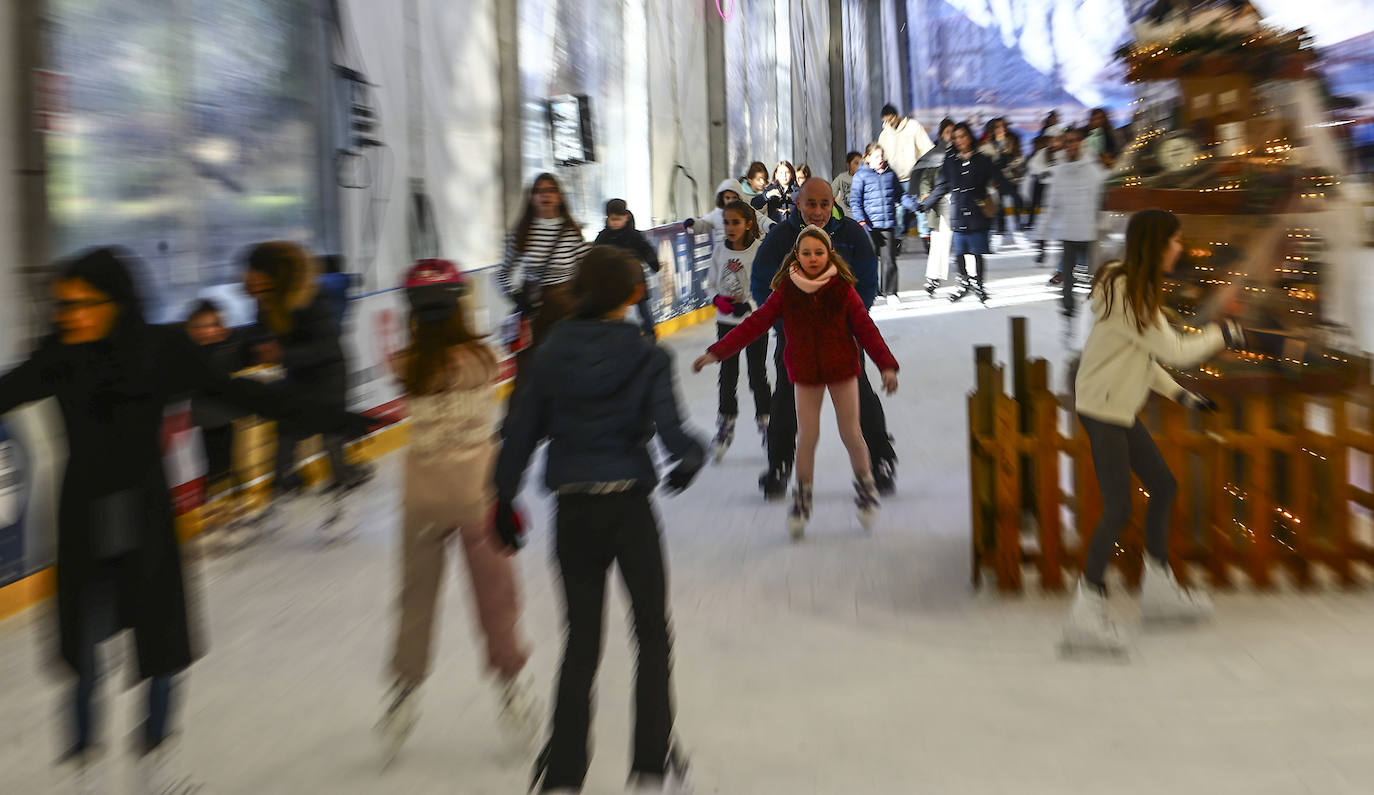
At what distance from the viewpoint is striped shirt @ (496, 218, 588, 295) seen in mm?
8250

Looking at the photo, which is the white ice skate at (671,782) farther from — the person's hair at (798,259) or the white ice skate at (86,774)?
the person's hair at (798,259)

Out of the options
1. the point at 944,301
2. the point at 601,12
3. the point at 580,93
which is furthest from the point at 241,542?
the point at 944,301

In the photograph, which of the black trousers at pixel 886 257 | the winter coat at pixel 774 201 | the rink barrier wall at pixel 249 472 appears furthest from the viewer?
the black trousers at pixel 886 257

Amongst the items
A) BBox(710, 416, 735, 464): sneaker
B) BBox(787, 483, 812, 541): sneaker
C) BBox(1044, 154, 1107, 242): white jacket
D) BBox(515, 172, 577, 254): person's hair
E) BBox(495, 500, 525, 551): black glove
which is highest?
BBox(1044, 154, 1107, 242): white jacket

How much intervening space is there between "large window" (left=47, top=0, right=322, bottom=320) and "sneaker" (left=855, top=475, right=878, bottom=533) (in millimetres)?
3221

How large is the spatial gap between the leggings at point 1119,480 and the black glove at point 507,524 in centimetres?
204

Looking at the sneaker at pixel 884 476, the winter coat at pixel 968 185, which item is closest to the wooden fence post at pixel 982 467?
the sneaker at pixel 884 476

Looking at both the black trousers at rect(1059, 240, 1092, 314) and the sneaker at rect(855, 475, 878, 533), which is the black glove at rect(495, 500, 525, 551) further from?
the black trousers at rect(1059, 240, 1092, 314)

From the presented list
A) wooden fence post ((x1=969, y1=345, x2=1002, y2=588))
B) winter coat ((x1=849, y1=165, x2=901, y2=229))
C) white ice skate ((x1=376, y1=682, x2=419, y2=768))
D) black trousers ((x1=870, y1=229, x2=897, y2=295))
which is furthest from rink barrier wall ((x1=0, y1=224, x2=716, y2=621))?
winter coat ((x1=849, y1=165, x2=901, y2=229))

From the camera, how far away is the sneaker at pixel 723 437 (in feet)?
27.8

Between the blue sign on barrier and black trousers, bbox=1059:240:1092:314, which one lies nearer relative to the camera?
the blue sign on barrier

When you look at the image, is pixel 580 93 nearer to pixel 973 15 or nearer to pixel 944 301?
pixel 944 301

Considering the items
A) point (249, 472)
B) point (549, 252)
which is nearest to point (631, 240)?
point (549, 252)

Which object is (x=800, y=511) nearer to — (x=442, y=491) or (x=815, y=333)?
(x=815, y=333)
